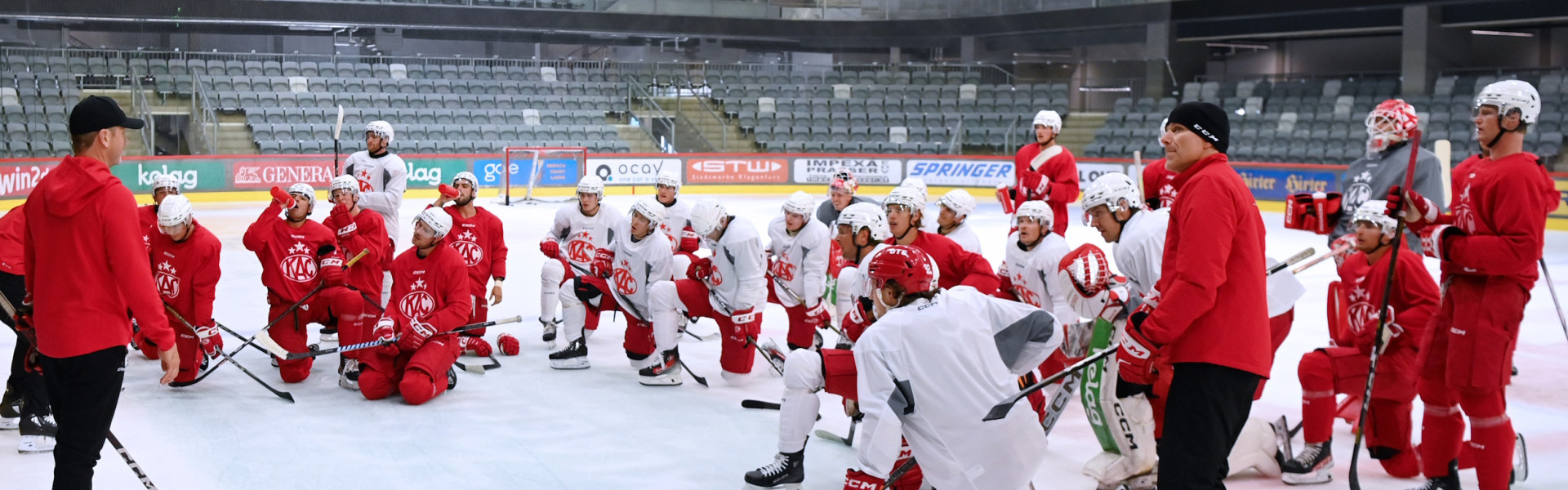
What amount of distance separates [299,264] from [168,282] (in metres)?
0.74

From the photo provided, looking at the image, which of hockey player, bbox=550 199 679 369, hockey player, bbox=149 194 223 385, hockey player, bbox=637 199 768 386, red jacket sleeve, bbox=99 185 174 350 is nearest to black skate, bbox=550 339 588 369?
hockey player, bbox=550 199 679 369

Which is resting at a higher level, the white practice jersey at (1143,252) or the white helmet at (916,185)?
the white helmet at (916,185)

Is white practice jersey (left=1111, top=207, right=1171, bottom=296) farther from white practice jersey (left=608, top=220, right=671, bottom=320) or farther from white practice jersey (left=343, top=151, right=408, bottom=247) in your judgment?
white practice jersey (left=343, top=151, right=408, bottom=247)

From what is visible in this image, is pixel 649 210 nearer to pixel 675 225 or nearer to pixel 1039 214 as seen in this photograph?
pixel 675 225

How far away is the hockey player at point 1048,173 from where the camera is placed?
9250 millimetres

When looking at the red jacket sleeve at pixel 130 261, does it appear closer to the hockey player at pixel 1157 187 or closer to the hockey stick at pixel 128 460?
the hockey stick at pixel 128 460

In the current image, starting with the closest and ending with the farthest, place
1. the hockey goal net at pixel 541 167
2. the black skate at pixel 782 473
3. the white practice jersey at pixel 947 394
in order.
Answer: the white practice jersey at pixel 947 394 → the black skate at pixel 782 473 → the hockey goal net at pixel 541 167

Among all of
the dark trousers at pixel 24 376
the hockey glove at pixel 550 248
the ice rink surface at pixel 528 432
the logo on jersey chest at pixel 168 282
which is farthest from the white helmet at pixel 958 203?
the dark trousers at pixel 24 376

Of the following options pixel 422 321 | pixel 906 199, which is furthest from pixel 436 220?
pixel 906 199

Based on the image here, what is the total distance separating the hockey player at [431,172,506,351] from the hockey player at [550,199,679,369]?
0.52 metres

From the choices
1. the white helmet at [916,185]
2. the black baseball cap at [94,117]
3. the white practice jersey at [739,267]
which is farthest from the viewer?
the white practice jersey at [739,267]

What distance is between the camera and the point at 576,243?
875cm

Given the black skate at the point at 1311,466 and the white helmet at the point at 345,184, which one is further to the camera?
the white helmet at the point at 345,184

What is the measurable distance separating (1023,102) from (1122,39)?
2.87m
